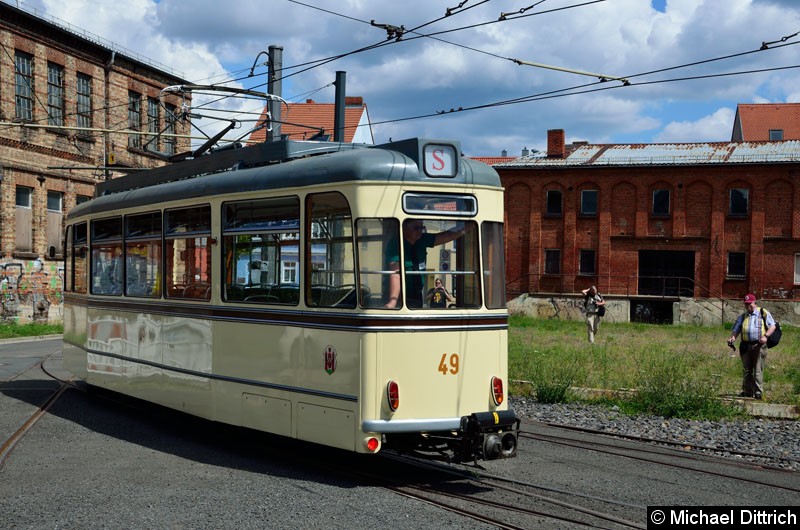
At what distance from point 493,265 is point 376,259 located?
1.29 m

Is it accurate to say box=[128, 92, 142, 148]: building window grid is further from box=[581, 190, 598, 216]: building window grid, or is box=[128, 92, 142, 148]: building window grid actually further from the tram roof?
the tram roof

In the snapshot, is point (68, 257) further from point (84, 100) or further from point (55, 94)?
point (84, 100)

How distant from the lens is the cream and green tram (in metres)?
8.12

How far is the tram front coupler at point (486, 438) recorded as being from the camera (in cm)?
805

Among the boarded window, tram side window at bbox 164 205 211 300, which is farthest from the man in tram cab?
the boarded window

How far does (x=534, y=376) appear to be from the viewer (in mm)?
15180

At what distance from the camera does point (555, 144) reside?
47.7 meters

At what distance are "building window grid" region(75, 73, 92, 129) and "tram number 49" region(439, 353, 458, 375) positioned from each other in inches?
1189

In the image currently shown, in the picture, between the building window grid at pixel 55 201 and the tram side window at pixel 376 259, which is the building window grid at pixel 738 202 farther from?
the tram side window at pixel 376 259

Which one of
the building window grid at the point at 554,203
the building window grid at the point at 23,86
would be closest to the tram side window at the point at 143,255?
the building window grid at the point at 23,86

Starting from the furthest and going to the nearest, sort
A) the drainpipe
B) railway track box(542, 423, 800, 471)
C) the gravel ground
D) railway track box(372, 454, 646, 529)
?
the drainpipe, the gravel ground, railway track box(542, 423, 800, 471), railway track box(372, 454, 646, 529)

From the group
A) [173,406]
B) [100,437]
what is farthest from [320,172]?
[100,437]

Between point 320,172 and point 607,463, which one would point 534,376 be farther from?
point 320,172

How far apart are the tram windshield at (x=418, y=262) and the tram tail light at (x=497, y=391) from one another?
77 centimetres
